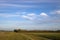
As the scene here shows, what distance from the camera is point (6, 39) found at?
17.6m

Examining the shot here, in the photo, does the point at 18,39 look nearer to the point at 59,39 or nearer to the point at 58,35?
the point at 59,39

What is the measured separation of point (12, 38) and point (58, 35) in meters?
15.7

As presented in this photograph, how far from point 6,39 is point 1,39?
665 mm

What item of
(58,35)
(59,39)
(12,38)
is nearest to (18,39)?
(12,38)

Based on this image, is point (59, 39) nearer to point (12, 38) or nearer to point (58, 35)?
point (58, 35)

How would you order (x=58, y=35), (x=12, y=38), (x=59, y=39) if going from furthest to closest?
(x=58, y=35) → (x=59, y=39) → (x=12, y=38)

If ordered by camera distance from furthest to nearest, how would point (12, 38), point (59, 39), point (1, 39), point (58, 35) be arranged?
point (58, 35)
point (59, 39)
point (12, 38)
point (1, 39)

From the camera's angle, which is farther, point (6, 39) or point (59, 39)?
point (59, 39)

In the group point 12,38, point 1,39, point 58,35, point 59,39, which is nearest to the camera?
point 1,39

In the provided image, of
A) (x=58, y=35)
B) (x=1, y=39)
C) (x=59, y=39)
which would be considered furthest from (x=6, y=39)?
(x=58, y=35)

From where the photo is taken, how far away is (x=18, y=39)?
60.1 ft

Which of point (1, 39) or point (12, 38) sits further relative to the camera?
point (12, 38)

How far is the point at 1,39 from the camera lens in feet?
56.2

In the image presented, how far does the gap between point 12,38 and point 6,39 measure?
0.93m
